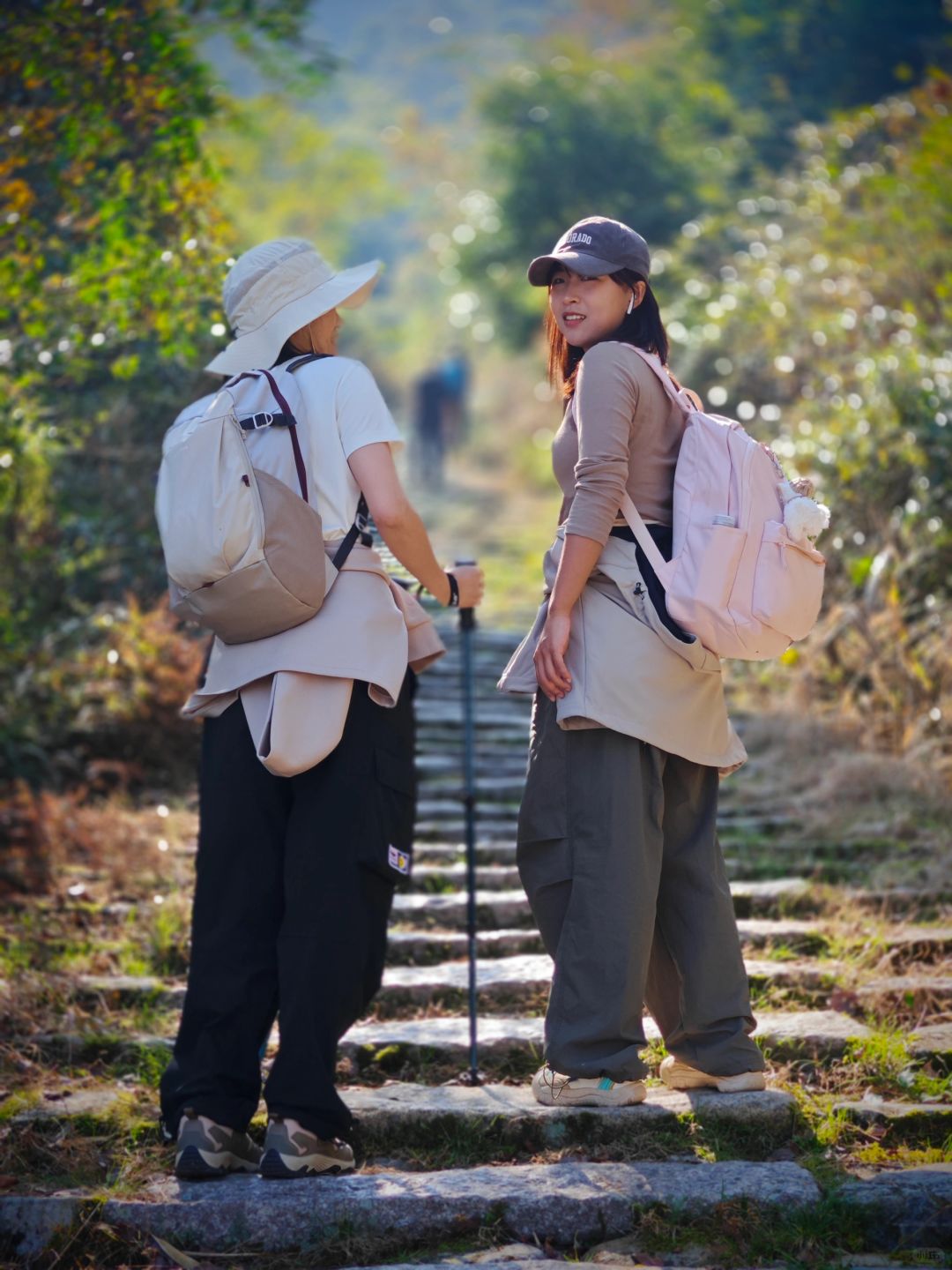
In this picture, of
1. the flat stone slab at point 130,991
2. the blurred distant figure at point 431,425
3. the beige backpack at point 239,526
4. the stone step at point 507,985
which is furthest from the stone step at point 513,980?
the blurred distant figure at point 431,425

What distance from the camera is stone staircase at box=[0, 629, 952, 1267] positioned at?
304 centimetres

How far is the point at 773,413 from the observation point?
9156mm

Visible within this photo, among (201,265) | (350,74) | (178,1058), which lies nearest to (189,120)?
(201,265)

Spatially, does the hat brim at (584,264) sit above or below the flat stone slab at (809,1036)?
above

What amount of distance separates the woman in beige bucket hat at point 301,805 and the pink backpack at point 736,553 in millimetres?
628

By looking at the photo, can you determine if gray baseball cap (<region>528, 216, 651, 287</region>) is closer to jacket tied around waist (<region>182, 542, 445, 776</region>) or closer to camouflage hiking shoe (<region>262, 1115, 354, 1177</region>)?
jacket tied around waist (<region>182, 542, 445, 776</region>)

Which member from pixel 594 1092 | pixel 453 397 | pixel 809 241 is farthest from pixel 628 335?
pixel 453 397

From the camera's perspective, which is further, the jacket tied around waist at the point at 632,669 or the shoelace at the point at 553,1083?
the shoelace at the point at 553,1083

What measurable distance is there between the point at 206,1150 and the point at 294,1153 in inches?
8.5

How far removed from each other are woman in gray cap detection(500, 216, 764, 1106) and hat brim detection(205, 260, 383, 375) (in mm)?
478

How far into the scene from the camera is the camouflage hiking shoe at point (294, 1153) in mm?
3166

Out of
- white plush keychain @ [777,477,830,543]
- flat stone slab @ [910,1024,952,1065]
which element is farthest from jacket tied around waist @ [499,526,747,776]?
flat stone slab @ [910,1024,952,1065]

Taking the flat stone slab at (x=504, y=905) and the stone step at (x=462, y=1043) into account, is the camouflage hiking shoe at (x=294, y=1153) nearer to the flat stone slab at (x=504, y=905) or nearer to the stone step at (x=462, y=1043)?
the stone step at (x=462, y=1043)

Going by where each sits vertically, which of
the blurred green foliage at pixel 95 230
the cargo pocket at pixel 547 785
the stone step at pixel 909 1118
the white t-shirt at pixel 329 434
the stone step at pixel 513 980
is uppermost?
the blurred green foliage at pixel 95 230
